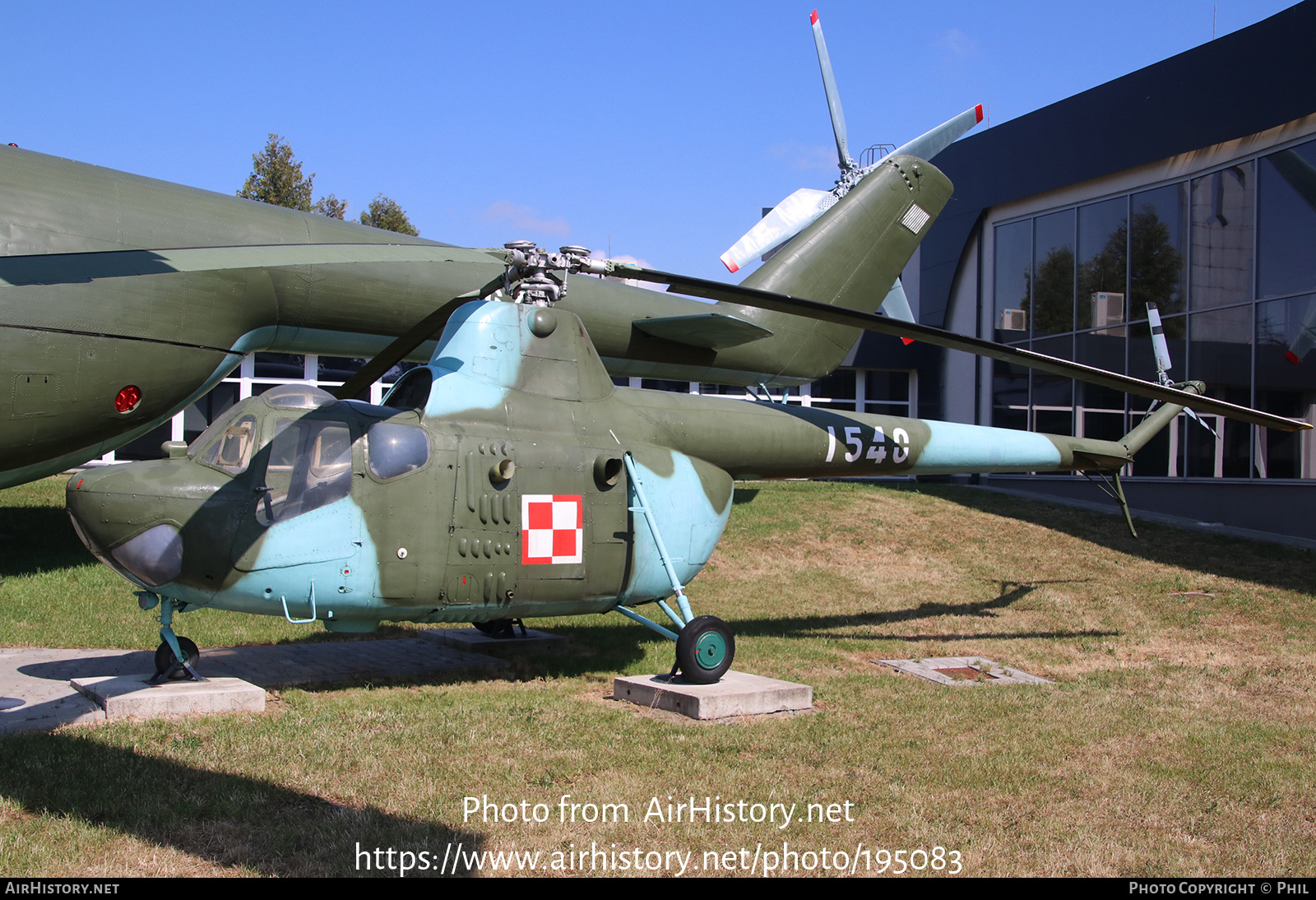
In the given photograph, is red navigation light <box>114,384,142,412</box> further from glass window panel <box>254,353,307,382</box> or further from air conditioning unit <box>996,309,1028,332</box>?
air conditioning unit <box>996,309,1028,332</box>

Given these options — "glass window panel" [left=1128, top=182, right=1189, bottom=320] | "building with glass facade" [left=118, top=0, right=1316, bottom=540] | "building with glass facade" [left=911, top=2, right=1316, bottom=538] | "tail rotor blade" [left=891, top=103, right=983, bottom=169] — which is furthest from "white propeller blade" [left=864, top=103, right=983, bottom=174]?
"glass window panel" [left=1128, top=182, right=1189, bottom=320]

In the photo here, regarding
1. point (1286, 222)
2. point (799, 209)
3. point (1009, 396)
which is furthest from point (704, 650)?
point (1009, 396)

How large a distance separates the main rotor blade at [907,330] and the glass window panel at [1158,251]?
12023mm

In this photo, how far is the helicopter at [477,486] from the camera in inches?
270

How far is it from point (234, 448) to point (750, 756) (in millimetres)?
4267

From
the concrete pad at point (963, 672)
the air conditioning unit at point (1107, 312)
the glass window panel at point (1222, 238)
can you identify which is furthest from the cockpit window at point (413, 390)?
the air conditioning unit at point (1107, 312)

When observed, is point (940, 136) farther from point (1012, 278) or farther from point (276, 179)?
point (276, 179)

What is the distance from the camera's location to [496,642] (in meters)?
9.85

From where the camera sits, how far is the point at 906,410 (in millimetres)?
29078

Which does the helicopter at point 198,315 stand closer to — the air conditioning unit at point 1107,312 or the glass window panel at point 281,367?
the glass window panel at point 281,367

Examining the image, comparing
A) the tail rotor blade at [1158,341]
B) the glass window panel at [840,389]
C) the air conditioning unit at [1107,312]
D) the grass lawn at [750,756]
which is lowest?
the grass lawn at [750,756]

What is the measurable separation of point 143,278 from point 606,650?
19.4 feet

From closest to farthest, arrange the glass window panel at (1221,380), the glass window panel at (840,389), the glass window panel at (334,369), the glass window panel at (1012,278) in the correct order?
the glass window panel at (1221,380) < the glass window panel at (334,369) < the glass window panel at (1012,278) < the glass window panel at (840,389)

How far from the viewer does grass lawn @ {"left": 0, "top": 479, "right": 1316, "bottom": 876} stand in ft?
16.1
